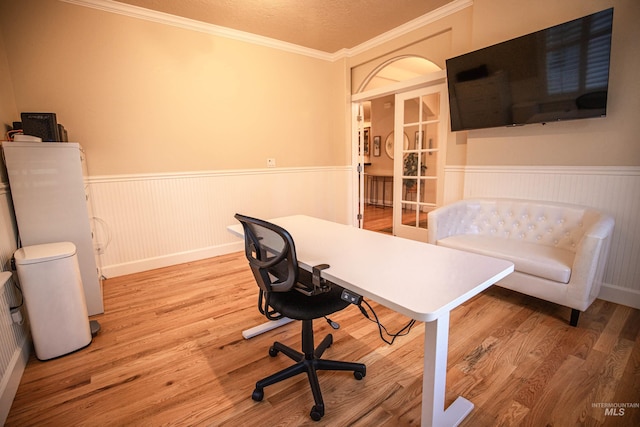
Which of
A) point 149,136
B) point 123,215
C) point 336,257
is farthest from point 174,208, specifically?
point 336,257

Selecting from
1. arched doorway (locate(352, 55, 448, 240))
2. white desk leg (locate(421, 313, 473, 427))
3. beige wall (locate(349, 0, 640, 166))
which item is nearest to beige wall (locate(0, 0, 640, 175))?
beige wall (locate(349, 0, 640, 166))

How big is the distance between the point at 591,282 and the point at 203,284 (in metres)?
3.07

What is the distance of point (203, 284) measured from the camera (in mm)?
2945

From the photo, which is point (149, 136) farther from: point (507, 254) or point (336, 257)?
point (507, 254)

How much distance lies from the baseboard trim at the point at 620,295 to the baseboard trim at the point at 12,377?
3907mm

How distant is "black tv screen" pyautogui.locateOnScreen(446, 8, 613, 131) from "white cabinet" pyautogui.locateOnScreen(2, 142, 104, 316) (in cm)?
339

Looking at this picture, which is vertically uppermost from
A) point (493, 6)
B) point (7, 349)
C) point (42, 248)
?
point (493, 6)

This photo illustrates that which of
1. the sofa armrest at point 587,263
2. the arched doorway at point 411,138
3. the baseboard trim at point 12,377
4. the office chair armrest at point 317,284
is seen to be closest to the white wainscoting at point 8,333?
the baseboard trim at point 12,377

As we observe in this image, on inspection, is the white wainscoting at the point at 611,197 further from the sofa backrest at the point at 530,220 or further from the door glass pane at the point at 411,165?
the door glass pane at the point at 411,165

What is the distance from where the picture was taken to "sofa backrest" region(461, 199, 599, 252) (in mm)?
2379

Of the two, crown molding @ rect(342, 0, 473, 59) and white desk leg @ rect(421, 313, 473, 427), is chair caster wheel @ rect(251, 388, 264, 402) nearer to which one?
white desk leg @ rect(421, 313, 473, 427)

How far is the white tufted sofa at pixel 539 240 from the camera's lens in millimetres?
1969

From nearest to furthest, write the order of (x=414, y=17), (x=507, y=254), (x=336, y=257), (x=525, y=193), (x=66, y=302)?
(x=336, y=257) < (x=66, y=302) < (x=507, y=254) < (x=525, y=193) < (x=414, y=17)

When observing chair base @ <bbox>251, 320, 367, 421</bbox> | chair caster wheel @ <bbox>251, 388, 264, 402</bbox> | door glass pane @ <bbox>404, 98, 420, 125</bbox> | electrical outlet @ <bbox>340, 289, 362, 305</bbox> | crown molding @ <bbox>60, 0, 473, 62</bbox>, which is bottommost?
chair caster wheel @ <bbox>251, 388, 264, 402</bbox>
